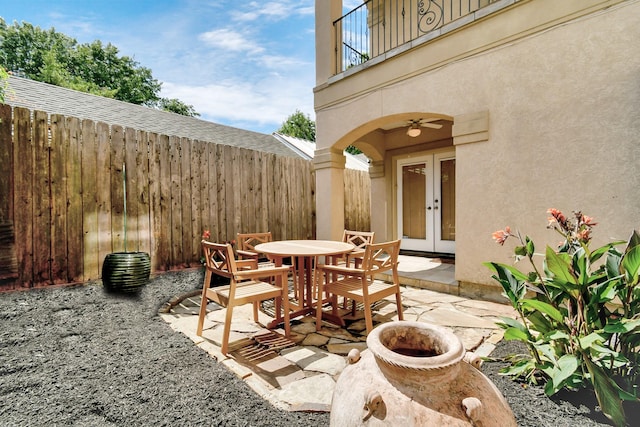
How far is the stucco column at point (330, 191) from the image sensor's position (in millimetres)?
5305

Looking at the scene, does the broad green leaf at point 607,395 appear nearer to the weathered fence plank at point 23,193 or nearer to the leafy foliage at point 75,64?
the weathered fence plank at point 23,193

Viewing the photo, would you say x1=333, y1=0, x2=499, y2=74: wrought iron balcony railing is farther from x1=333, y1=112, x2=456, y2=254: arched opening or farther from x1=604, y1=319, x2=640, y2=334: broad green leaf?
x1=604, y1=319, x2=640, y2=334: broad green leaf

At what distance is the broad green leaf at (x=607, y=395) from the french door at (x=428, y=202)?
15.5 ft

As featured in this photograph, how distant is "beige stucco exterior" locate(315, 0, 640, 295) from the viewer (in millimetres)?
2729

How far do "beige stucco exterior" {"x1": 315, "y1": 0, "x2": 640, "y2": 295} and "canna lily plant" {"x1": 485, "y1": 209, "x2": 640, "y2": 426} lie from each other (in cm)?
158

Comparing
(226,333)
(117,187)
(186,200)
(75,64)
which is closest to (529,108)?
(226,333)

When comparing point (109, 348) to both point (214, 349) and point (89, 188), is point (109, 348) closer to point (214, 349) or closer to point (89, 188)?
point (214, 349)

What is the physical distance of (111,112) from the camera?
6992mm

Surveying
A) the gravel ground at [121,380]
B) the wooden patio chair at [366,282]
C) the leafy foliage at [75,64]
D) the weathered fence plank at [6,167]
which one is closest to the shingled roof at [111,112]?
the weathered fence plank at [6,167]

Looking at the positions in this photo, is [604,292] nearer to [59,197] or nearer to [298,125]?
[59,197]

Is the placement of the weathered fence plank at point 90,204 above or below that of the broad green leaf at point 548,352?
above

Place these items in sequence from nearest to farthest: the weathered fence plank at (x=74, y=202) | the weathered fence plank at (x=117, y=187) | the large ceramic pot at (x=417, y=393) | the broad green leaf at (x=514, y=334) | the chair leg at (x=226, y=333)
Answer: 1. the large ceramic pot at (x=417, y=393)
2. the broad green leaf at (x=514, y=334)
3. the chair leg at (x=226, y=333)
4. the weathered fence plank at (x=74, y=202)
5. the weathered fence plank at (x=117, y=187)

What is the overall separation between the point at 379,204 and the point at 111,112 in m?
7.19

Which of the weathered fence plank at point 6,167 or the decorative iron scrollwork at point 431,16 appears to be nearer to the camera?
the weathered fence plank at point 6,167
